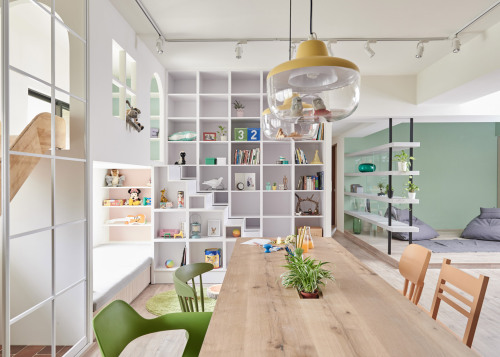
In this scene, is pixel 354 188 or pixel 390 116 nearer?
pixel 390 116

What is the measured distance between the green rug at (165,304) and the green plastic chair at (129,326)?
6.10ft

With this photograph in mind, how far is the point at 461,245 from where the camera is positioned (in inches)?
242

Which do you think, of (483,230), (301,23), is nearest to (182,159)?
(301,23)

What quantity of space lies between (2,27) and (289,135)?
1737mm

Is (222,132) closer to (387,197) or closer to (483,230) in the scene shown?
(387,197)

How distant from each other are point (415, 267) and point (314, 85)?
4.87ft

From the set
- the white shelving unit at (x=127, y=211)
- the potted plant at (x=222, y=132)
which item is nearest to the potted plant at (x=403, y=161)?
the potted plant at (x=222, y=132)

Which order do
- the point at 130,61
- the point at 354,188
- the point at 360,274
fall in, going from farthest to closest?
the point at 354,188 → the point at 130,61 → the point at 360,274

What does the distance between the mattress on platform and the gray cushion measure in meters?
6.14

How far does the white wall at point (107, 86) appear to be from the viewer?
2.82 meters

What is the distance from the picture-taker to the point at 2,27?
1.89m

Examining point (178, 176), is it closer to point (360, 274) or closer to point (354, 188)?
point (360, 274)

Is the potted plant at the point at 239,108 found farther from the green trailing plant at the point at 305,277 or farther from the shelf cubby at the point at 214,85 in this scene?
the green trailing plant at the point at 305,277

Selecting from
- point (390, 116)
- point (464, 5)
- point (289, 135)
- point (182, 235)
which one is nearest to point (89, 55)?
point (289, 135)
